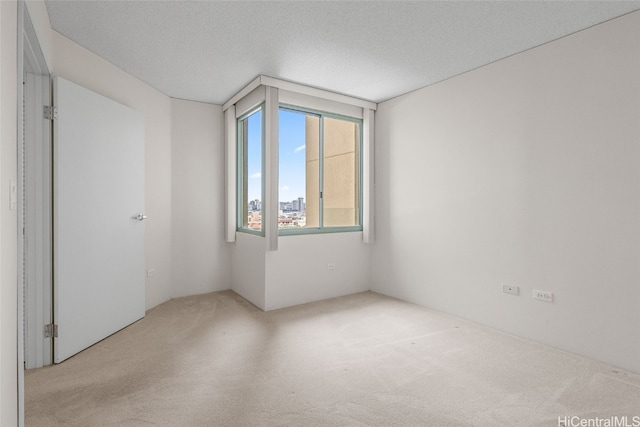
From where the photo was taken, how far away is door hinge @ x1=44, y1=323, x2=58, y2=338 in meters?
2.38

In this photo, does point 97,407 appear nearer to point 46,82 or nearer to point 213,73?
point 46,82

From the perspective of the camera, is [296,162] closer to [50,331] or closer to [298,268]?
[298,268]

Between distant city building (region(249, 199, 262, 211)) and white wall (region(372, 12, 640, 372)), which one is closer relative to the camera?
white wall (region(372, 12, 640, 372))

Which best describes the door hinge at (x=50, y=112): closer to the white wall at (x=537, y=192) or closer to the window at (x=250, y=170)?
the window at (x=250, y=170)

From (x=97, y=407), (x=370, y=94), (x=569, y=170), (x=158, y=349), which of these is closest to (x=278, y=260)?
(x=158, y=349)

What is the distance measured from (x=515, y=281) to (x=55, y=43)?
4.34 meters

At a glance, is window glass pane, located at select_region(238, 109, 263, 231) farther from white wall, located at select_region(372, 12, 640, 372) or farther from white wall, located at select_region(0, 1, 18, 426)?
white wall, located at select_region(0, 1, 18, 426)

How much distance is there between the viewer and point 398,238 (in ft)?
13.4

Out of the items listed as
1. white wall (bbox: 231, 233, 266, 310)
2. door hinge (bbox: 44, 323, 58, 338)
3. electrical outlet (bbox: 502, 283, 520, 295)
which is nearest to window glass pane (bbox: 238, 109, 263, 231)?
white wall (bbox: 231, 233, 266, 310)

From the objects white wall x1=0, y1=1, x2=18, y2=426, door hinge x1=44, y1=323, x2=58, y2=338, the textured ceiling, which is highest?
the textured ceiling

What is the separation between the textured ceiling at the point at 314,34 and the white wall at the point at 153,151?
148 mm

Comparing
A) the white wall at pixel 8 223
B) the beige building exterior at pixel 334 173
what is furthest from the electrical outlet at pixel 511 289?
the white wall at pixel 8 223

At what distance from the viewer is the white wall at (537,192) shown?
7.68 ft

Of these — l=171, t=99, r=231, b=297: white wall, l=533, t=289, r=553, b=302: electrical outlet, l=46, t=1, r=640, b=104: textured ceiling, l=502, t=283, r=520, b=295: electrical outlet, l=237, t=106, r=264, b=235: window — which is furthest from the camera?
l=171, t=99, r=231, b=297: white wall
